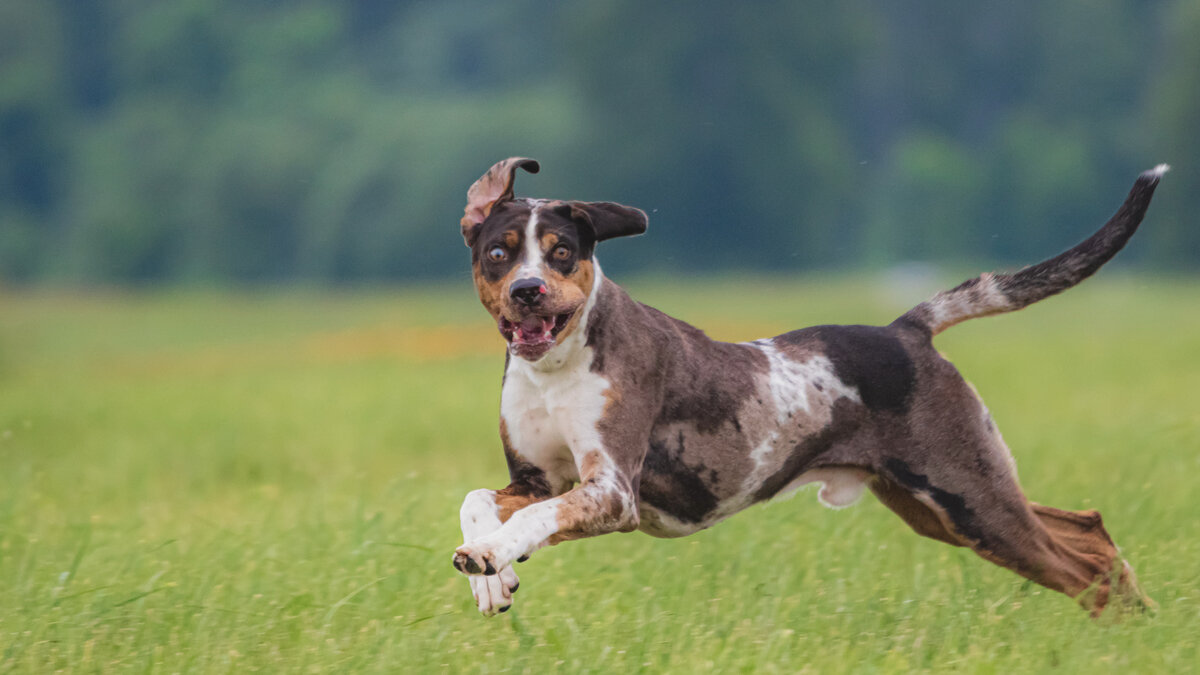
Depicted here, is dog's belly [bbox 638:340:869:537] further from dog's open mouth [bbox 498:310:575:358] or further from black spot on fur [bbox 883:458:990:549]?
dog's open mouth [bbox 498:310:575:358]

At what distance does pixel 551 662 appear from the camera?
5496 millimetres

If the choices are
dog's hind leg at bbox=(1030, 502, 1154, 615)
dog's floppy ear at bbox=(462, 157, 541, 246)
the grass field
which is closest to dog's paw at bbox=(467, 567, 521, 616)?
the grass field

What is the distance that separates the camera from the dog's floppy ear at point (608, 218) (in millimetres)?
5289

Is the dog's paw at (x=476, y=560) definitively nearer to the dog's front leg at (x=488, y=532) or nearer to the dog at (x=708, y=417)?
the dog at (x=708, y=417)

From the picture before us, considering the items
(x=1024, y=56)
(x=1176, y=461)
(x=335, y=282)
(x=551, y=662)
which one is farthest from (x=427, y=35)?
(x=551, y=662)

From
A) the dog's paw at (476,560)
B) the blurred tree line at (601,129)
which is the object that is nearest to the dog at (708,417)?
the dog's paw at (476,560)

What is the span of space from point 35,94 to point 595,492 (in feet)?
134

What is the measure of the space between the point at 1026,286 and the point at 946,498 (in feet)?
3.27

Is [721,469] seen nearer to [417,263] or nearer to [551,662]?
[551,662]

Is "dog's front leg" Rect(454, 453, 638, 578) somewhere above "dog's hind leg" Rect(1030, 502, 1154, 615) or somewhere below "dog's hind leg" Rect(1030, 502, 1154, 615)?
above

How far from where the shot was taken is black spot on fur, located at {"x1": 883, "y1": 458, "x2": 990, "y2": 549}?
5926 millimetres

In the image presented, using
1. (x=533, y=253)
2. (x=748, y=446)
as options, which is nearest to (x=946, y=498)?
(x=748, y=446)

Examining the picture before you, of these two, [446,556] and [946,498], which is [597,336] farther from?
[446,556]

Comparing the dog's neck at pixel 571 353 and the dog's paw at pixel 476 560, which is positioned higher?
the dog's neck at pixel 571 353
